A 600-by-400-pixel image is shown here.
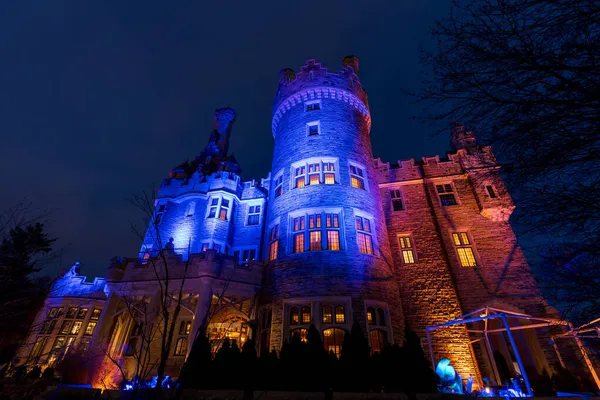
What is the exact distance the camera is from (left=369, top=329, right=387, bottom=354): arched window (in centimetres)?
1126

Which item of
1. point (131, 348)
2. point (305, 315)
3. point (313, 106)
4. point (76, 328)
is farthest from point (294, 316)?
point (76, 328)

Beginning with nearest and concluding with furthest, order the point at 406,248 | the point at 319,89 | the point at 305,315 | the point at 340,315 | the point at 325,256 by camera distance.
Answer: the point at 340,315 → the point at 305,315 → the point at 325,256 → the point at 406,248 → the point at 319,89

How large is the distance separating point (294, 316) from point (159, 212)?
14452 mm

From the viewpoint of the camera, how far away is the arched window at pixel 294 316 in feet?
38.1

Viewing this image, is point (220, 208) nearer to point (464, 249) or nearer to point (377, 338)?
point (377, 338)

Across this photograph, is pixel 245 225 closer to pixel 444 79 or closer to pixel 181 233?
pixel 181 233

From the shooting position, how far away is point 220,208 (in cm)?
1953

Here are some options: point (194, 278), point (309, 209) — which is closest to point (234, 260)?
point (194, 278)

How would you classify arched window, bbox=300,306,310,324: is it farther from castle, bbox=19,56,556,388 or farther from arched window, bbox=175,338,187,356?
arched window, bbox=175,338,187,356

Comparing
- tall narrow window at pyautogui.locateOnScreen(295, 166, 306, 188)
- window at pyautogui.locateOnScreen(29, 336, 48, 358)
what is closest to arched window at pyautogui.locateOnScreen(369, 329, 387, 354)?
tall narrow window at pyautogui.locateOnScreen(295, 166, 306, 188)

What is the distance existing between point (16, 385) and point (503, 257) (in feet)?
66.9

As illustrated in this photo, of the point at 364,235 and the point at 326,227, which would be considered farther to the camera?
the point at 364,235

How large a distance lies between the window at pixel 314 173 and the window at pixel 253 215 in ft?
18.4

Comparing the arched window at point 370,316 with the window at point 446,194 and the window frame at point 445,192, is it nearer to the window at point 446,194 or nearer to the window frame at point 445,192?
the window frame at point 445,192
